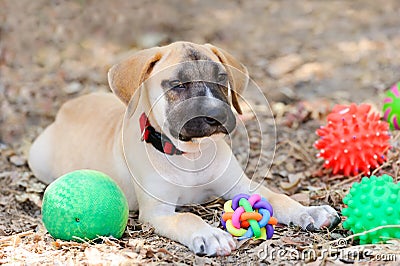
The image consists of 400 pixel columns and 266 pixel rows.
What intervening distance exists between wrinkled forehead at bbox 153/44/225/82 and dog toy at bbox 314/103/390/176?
4.23ft

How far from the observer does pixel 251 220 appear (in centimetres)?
414

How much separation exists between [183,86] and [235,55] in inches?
195

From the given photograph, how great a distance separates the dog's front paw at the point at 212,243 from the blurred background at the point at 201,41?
10.9 feet

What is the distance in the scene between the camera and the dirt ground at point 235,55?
408cm

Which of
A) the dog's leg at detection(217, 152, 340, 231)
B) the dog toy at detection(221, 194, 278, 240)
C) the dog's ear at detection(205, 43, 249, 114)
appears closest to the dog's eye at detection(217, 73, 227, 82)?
the dog's ear at detection(205, 43, 249, 114)

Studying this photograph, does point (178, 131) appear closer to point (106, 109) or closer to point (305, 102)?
point (106, 109)

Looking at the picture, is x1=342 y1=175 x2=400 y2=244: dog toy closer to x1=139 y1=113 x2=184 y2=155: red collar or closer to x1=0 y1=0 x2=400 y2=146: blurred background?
x1=139 y1=113 x2=184 y2=155: red collar

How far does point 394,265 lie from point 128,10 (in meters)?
7.49

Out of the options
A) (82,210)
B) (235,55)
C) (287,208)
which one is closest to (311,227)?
(287,208)

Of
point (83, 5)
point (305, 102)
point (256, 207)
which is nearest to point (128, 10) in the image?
point (83, 5)

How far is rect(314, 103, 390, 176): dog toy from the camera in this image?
5246 mm

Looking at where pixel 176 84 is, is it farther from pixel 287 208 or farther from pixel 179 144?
pixel 287 208

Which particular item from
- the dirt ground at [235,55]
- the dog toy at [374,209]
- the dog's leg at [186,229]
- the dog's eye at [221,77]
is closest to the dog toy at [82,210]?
the dirt ground at [235,55]

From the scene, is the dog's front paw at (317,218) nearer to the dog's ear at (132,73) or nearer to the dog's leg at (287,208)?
the dog's leg at (287,208)
